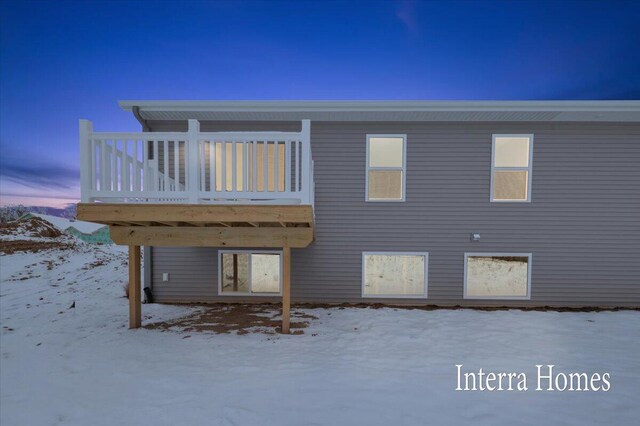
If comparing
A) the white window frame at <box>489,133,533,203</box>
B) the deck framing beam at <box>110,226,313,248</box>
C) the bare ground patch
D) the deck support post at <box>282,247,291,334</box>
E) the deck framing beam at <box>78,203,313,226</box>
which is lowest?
the bare ground patch

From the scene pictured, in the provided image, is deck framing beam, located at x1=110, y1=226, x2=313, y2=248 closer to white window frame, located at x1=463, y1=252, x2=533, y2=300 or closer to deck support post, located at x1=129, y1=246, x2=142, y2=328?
deck support post, located at x1=129, y1=246, x2=142, y2=328

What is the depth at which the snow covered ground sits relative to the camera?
2664 millimetres

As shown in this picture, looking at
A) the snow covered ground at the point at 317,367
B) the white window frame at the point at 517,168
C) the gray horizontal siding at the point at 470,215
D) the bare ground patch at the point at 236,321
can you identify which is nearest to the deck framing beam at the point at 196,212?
the snow covered ground at the point at 317,367

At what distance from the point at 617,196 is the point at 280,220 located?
7.78m

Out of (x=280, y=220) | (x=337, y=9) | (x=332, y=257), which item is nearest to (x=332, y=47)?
(x=337, y=9)

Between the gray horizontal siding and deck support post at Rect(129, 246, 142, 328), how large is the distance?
1538 mm

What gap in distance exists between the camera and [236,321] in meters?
5.35

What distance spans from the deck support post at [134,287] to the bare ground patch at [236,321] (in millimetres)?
245

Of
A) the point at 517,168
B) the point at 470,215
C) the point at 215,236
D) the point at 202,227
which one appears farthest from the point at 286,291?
the point at 517,168

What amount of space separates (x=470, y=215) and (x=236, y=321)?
5.68 meters

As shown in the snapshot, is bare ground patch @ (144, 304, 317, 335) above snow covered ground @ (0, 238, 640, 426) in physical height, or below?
below

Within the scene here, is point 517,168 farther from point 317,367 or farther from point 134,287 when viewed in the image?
point 134,287

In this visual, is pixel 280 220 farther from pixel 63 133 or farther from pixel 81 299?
pixel 63 133

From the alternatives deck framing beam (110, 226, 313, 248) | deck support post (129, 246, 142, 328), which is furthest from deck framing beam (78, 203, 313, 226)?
deck support post (129, 246, 142, 328)
